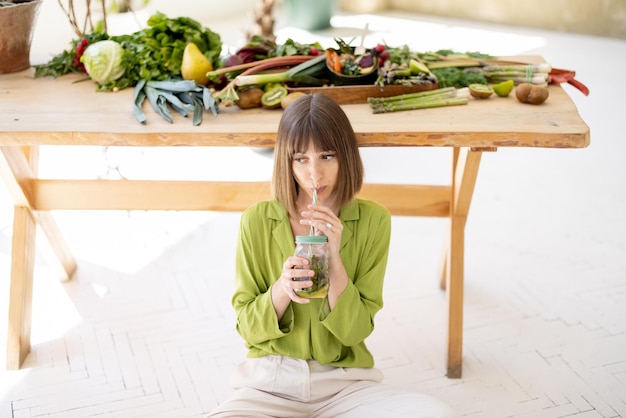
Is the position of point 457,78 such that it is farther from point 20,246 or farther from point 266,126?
point 20,246

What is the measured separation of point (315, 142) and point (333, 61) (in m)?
0.79

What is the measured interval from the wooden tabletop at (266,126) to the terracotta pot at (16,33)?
1.21 ft

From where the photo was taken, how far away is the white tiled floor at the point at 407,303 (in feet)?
9.98

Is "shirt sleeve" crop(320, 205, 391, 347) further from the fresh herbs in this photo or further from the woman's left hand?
the fresh herbs

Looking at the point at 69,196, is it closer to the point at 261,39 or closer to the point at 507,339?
the point at 261,39

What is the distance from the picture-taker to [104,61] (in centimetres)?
302

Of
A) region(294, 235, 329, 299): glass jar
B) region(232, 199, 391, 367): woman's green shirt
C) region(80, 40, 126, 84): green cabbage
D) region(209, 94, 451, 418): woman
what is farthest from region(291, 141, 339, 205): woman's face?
region(80, 40, 126, 84): green cabbage

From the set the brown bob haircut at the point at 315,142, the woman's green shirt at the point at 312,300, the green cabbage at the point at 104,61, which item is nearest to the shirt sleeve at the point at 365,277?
the woman's green shirt at the point at 312,300

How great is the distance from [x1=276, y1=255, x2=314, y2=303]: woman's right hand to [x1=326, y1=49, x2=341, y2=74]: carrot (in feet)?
3.55

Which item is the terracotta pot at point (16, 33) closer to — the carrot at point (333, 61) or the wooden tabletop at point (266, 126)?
the wooden tabletop at point (266, 126)

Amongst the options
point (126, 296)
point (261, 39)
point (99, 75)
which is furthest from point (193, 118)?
point (126, 296)

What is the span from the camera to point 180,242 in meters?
4.16

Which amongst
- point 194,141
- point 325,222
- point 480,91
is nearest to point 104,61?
point 194,141

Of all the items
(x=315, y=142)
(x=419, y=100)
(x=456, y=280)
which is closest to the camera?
(x=315, y=142)
